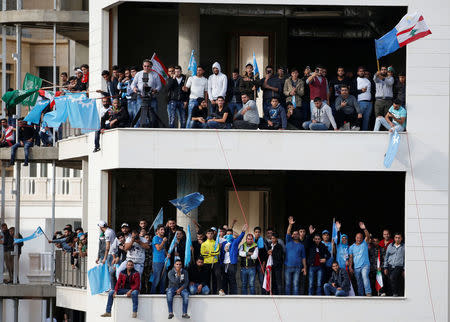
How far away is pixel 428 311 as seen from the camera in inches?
1287

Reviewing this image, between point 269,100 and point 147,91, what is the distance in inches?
111

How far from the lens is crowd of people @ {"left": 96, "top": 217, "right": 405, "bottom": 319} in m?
32.0

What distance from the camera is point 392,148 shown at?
1281 inches

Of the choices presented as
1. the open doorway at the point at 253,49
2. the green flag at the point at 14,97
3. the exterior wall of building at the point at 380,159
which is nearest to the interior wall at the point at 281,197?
the open doorway at the point at 253,49

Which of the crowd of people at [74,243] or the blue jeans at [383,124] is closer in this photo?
the blue jeans at [383,124]

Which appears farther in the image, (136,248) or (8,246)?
(8,246)

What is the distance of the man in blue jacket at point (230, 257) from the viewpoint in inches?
1261

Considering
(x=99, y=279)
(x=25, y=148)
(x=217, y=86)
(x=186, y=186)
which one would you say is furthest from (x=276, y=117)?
(x=25, y=148)

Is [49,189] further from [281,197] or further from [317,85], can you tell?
[317,85]

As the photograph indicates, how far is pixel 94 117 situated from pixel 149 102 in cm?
187

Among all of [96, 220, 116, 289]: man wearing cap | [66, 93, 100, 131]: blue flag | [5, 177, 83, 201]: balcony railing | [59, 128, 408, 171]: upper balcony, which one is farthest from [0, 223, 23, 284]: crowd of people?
[5, 177, 83, 201]: balcony railing

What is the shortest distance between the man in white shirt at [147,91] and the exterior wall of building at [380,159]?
352 millimetres

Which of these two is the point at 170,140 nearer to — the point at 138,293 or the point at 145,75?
the point at 145,75

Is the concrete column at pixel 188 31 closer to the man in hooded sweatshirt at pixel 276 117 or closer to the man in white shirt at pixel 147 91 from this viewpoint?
the man in white shirt at pixel 147 91
